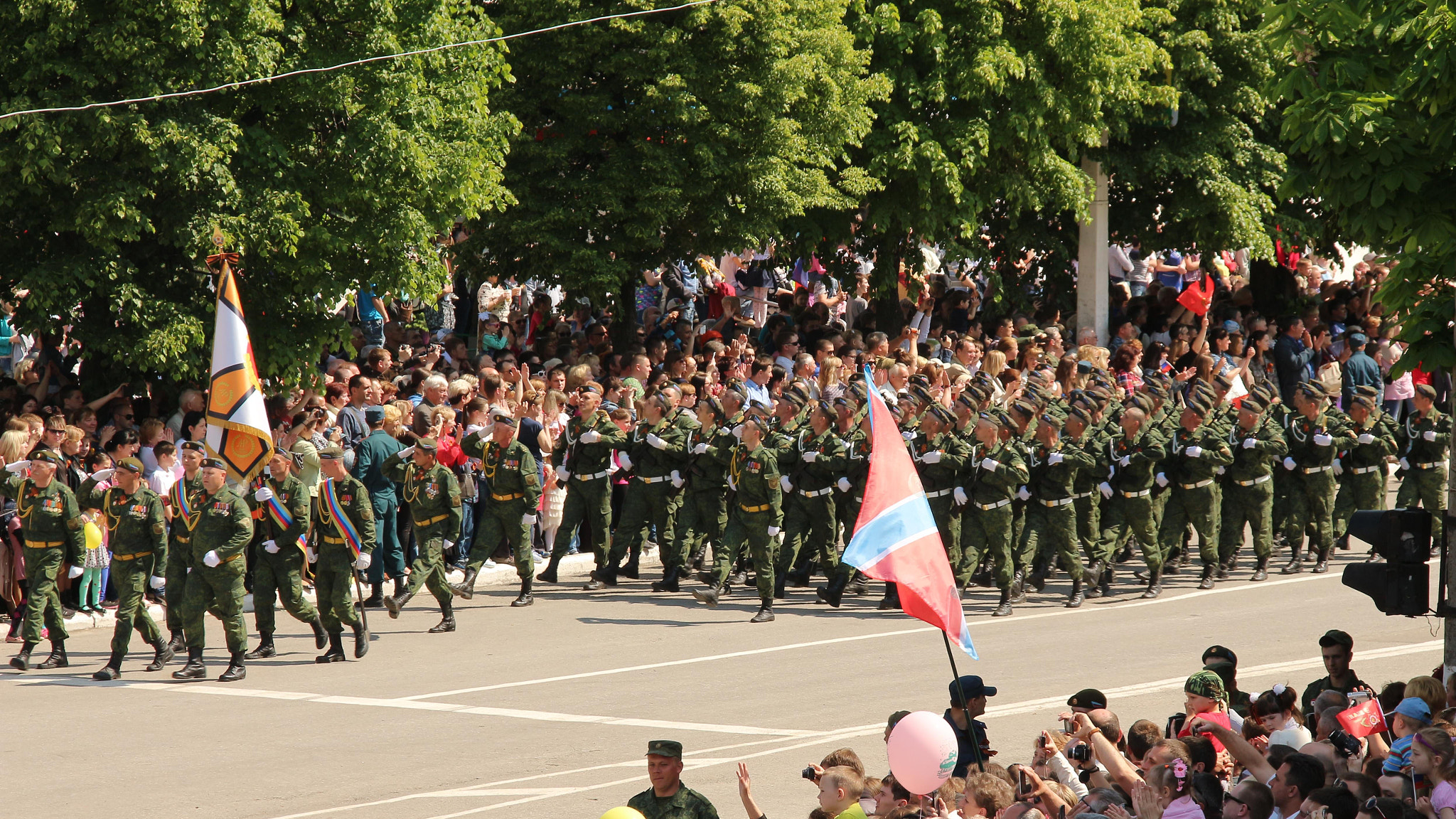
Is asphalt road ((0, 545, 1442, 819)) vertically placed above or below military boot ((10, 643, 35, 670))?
below

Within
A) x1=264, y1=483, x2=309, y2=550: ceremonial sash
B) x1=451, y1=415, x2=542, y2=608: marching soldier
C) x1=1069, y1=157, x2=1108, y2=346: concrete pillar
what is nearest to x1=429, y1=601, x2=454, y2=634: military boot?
x1=451, y1=415, x2=542, y2=608: marching soldier

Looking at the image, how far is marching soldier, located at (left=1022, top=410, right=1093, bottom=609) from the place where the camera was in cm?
1625

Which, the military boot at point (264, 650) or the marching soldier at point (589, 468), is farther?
the marching soldier at point (589, 468)

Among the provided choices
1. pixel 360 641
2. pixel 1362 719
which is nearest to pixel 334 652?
pixel 360 641

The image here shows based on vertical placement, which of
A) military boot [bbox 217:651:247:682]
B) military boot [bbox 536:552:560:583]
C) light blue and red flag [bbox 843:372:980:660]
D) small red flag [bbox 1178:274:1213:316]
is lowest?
military boot [bbox 217:651:247:682]

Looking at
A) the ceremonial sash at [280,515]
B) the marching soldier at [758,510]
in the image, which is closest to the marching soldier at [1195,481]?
the marching soldier at [758,510]

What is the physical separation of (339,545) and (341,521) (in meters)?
0.20

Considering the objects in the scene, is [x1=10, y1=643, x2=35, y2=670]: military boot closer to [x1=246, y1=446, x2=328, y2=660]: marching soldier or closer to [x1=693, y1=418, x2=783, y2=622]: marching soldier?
[x1=246, y1=446, x2=328, y2=660]: marching soldier

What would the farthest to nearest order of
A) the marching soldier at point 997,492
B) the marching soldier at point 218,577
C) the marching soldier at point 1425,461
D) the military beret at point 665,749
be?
1. the marching soldier at point 1425,461
2. the marching soldier at point 997,492
3. the marching soldier at point 218,577
4. the military beret at point 665,749

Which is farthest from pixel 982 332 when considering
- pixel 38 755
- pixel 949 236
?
pixel 38 755

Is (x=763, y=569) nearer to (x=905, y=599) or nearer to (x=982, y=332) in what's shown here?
(x=905, y=599)

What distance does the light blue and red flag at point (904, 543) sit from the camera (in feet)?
28.8

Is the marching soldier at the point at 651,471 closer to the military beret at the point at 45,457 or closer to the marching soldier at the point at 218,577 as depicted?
the marching soldier at the point at 218,577

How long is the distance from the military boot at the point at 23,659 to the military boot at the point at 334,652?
224 cm
